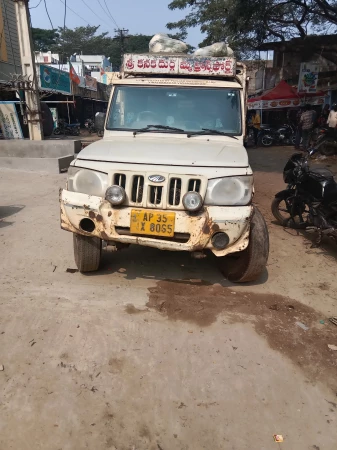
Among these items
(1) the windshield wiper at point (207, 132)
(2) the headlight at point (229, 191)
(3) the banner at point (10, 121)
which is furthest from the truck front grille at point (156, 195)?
(3) the banner at point (10, 121)

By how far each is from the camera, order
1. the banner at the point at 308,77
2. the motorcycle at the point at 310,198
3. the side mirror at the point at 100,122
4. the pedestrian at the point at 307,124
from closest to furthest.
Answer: the side mirror at the point at 100,122 → the motorcycle at the point at 310,198 → the pedestrian at the point at 307,124 → the banner at the point at 308,77

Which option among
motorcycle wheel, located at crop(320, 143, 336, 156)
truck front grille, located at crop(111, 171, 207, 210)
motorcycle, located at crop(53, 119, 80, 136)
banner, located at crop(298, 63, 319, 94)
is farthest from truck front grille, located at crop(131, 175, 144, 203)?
motorcycle, located at crop(53, 119, 80, 136)

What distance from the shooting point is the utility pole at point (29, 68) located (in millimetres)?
10383

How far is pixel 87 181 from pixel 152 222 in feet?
2.33

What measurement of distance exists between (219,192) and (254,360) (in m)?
1.37

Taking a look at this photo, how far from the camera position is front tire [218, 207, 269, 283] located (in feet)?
12.0

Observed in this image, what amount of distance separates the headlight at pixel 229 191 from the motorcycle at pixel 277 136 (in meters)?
16.4

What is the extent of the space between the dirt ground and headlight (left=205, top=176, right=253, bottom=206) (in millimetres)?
998

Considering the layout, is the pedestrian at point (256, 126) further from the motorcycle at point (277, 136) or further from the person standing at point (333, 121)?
the person standing at point (333, 121)

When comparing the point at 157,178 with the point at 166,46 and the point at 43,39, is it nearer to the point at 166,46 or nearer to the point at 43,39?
the point at 166,46

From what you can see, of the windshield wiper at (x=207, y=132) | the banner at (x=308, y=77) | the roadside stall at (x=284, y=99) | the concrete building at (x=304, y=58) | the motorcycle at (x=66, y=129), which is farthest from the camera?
the motorcycle at (x=66, y=129)

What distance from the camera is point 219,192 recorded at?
3.19 metres

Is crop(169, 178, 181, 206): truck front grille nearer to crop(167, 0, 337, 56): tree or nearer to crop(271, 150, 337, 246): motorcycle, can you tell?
crop(271, 150, 337, 246): motorcycle

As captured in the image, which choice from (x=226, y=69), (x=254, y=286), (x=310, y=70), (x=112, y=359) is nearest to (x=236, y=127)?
(x=226, y=69)
